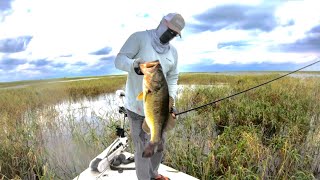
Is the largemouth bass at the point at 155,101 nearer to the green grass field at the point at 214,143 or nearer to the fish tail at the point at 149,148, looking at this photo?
the fish tail at the point at 149,148

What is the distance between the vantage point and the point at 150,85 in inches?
114

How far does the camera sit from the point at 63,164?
256 inches

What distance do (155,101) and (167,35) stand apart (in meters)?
0.99

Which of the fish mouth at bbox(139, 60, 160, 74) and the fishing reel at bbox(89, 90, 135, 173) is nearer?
the fish mouth at bbox(139, 60, 160, 74)

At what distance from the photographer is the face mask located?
3.71 meters

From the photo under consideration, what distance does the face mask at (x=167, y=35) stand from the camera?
3.71 metres

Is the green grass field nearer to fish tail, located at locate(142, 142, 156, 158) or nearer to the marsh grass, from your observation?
the marsh grass

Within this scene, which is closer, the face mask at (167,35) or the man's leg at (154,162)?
the face mask at (167,35)

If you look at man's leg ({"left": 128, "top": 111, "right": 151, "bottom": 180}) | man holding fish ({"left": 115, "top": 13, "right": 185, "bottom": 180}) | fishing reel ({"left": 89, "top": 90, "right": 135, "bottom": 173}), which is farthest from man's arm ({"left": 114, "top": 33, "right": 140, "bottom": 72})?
fishing reel ({"left": 89, "top": 90, "right": 135, "bottom": 173})

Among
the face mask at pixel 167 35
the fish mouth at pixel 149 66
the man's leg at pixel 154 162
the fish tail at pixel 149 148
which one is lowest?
the man's leg at pixel 154 162

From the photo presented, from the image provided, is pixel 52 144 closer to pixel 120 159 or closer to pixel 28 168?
pixel 28 168

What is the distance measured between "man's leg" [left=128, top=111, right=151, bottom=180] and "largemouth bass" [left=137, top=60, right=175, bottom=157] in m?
0.62

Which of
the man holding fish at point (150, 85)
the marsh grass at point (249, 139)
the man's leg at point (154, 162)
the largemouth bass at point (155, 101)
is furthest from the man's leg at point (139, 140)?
the marsh grass at point (249, 139)

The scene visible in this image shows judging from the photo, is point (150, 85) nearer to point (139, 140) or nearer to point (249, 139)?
point (139, 140)
